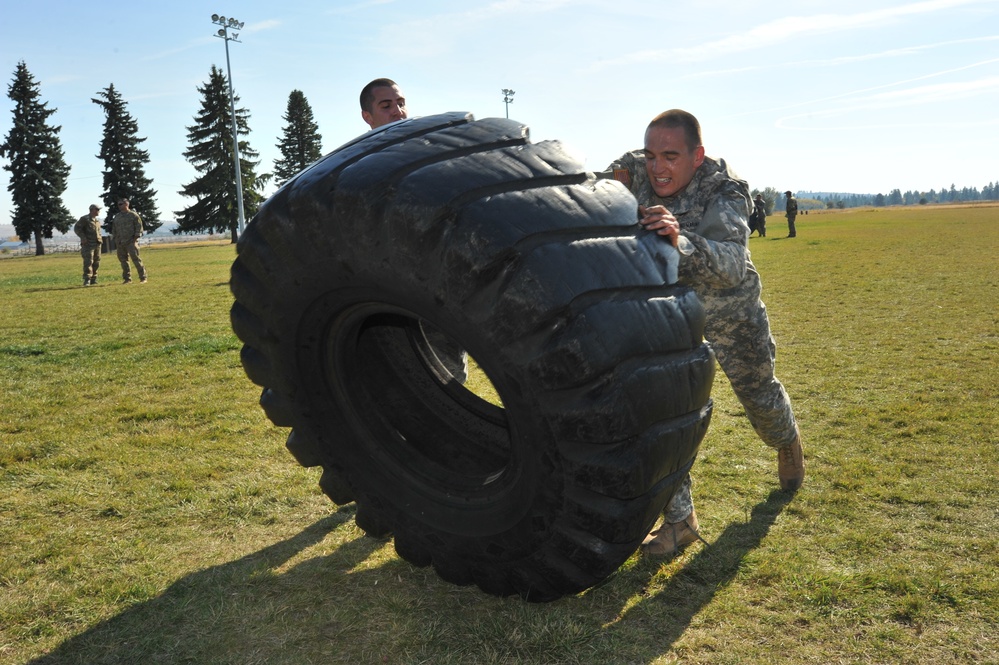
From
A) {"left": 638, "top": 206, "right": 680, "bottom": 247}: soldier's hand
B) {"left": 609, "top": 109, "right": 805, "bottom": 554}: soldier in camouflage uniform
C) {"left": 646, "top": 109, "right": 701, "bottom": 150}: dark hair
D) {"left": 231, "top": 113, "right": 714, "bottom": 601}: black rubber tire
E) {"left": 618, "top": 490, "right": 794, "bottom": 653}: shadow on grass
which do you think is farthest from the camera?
{"left": 646, "top": 109, "right": 701, "bottom": 150}: dark hair

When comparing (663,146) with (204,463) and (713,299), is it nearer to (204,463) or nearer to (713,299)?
(713,299)

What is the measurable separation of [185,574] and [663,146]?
280cm

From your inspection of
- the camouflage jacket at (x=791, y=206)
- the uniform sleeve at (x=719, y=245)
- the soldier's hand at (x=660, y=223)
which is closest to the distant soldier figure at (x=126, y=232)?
the uniform sleeve at (x=719, y=245)

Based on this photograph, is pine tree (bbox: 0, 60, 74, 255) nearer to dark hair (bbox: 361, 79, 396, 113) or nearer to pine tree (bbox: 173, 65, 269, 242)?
pine tree (bbox: 173, 65, 269, 242)

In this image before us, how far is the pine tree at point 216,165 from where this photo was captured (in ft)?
206

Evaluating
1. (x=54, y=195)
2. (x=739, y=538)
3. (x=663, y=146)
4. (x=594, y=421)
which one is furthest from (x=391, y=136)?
(x=54, y=195)

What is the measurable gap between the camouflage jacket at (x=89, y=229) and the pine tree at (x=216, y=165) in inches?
1747

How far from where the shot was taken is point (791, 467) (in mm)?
4133

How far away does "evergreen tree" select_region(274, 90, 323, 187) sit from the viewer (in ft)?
246

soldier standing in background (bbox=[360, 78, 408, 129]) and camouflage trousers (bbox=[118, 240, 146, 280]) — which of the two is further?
camouflage trousers (bbox=[118, 240, 146, 280])

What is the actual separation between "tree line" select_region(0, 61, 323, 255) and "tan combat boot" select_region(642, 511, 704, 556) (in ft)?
206

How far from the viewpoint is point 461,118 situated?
255 cm

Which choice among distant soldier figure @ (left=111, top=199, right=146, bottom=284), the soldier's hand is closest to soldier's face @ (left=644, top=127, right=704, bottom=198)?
the soldier's hand

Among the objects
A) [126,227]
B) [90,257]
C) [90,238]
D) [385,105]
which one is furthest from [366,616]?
[90,238]
